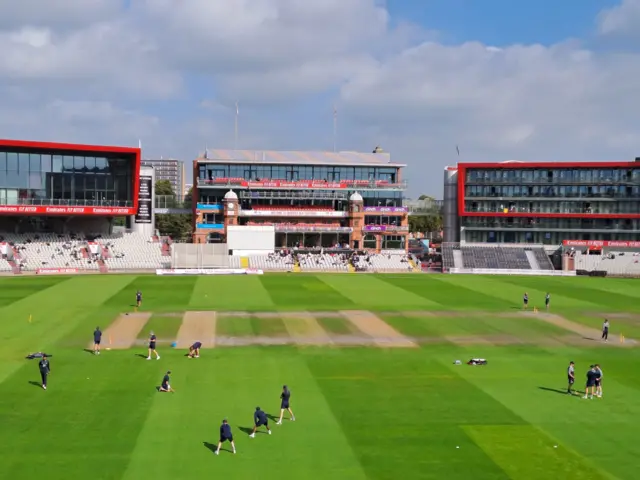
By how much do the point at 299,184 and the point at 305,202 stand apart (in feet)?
10.6

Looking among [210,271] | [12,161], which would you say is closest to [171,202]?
[12,161]

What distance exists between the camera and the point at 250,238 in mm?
89062

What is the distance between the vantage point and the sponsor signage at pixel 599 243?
3740 inches

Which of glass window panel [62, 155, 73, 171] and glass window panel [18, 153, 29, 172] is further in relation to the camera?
glass window panel [62, 155, 73, 171]

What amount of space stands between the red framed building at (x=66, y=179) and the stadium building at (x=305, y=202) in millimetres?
17139

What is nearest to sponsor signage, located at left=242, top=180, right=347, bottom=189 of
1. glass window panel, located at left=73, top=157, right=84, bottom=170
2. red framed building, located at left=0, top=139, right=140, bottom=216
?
red framed building, located at left=0, top=139, right=140, bottom=216

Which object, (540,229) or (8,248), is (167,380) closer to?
(8,248)

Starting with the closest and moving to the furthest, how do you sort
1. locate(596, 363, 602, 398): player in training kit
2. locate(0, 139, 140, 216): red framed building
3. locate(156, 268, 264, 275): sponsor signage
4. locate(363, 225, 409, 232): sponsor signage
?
locate(596, 363, 602, 398): player in training kit → locate(156, 268, 264, 275): sponsor signage → locate(0, 139, 140, 216): red framed building → locate(363, 225, 409, 232): sponsor signage

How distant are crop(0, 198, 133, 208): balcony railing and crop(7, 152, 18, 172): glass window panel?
4256mm

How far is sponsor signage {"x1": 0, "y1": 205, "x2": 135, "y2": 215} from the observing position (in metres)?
78.3

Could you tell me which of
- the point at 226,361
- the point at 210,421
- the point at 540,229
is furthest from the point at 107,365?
the point at 540,229

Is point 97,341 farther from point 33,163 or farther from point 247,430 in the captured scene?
point 33,163

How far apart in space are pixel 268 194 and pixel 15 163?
3791 centimetres

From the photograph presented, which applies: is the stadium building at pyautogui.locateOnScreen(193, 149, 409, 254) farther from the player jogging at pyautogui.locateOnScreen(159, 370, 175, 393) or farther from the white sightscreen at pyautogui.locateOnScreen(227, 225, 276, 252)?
the player jogging at pyautogui.locateOnScreen(159, 370, 175, 393)
